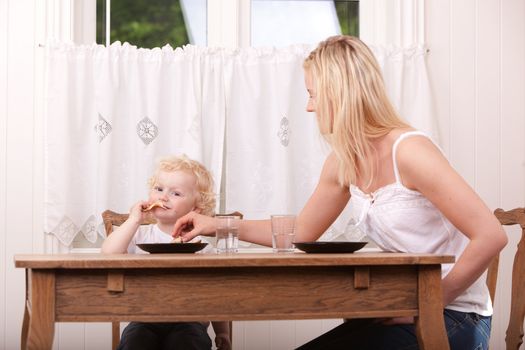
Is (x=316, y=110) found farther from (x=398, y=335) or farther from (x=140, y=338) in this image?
(x=140, y=338)

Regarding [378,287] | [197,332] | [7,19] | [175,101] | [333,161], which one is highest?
[7,19]

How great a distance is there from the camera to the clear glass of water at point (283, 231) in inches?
79.3

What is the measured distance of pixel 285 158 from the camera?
3465 millimetres

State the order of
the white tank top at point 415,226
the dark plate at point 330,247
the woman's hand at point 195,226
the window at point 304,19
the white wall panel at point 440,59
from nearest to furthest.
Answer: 1. the dark plate at point 330,247
2. the white tank top at point 415,226
3. the woman's hand at point 195,226
4. the white wall panel at point 440,59
5. the window at point 304,19

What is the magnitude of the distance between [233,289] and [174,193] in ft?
3.40

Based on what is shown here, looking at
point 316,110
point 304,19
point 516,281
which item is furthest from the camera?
point 304,19

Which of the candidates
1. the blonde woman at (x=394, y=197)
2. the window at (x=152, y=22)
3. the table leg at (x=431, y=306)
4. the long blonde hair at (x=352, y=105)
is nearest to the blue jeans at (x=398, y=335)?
the blonde woman at (x=394, y=197)

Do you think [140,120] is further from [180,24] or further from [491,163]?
[491,163]

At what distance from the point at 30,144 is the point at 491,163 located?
6.76 ft

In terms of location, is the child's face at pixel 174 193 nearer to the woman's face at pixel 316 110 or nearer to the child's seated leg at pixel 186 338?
the child's seated leg at pixel 186 338

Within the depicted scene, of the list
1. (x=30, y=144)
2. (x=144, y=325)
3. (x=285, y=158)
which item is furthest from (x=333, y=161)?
(x=30, y=144)

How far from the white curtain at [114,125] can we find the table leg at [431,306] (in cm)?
181

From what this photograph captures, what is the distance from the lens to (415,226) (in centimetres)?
201

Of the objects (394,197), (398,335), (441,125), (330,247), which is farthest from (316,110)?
(441,125)
